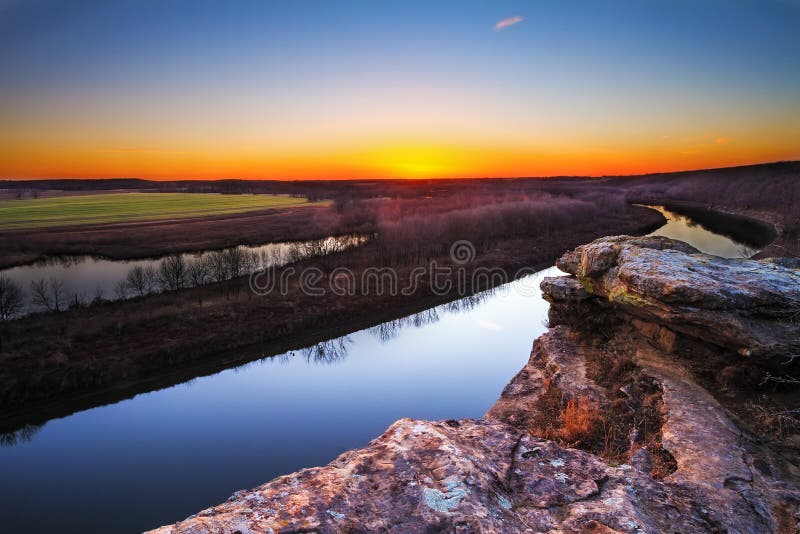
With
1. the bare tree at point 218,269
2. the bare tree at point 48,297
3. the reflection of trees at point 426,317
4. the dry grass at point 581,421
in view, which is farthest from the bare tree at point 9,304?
the dry grass at point 581,421

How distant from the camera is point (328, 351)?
1711 centimetres

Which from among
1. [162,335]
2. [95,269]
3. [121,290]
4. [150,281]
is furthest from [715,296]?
[95,269]

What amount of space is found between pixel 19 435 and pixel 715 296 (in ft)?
59.0

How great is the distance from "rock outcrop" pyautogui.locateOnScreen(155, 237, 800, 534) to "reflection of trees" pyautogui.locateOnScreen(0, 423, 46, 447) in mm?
12586

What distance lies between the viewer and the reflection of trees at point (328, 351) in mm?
16359

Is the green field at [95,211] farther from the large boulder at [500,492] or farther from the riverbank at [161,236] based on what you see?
the large boulder at [500,492]

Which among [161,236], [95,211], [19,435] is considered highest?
[95,211]

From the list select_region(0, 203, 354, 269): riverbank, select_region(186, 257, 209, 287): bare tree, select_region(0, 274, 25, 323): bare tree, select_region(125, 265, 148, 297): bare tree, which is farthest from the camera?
select_region(0, 203, 354, 269): riverbank

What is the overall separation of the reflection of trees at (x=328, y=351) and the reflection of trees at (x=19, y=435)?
27.7 feet

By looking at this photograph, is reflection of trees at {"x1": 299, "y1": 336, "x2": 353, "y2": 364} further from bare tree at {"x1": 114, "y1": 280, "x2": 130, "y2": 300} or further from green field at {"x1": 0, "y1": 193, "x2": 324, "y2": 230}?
green field at {"x1": 0, "y1": 193, "x2": 324, "y2": 230}

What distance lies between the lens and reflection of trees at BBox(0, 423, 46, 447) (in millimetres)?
11273

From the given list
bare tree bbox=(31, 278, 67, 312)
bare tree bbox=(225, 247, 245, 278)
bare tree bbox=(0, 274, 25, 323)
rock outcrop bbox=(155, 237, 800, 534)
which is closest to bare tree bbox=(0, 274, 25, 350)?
bare tree bbox=(0, 274, 25, 323)

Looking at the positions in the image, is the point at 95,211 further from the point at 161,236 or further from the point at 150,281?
the point at 150,281

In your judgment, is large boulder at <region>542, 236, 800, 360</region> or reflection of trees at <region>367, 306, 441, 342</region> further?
reflection of trees at <region>367, 306, 441, 342</region>
